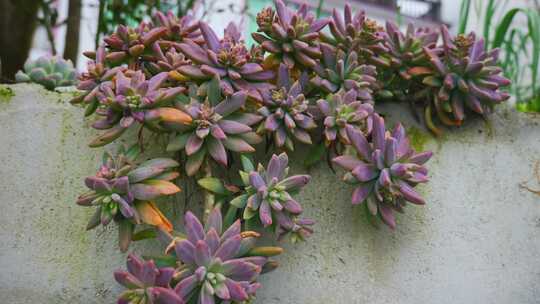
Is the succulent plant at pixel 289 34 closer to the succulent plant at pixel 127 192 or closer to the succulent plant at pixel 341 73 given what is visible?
the succulent plant at pixel 341 73

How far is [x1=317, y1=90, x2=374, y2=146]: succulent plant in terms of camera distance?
1130 mm

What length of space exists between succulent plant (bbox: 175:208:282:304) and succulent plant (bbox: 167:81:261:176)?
16 cm

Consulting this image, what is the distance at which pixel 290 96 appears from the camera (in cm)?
112

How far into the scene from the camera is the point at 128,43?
3.91ft

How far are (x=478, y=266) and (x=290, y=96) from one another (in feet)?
2.15

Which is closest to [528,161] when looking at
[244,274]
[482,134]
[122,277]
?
[482,134]

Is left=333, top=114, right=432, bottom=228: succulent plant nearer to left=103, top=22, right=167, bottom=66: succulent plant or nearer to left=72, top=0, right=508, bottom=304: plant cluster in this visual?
left=72, top=0, right=508, bottom=304: plant cluster

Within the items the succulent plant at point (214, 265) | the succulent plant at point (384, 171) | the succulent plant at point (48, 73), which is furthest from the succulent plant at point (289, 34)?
the succulent plant at point (48, 73)

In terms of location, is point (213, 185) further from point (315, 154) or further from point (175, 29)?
point (175, 29)

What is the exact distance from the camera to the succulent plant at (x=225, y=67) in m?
1.10

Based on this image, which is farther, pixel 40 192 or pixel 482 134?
pixel 482 134

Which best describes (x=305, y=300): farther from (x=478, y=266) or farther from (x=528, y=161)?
(x=528, y=161)

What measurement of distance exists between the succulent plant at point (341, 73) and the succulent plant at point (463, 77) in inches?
7.9

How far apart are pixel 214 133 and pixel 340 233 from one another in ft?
1.38
